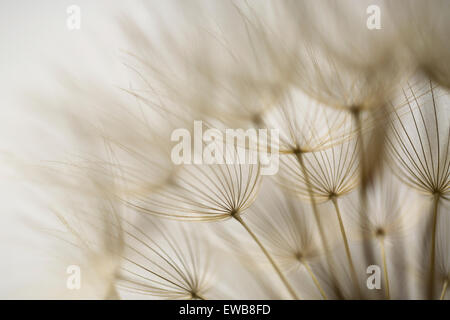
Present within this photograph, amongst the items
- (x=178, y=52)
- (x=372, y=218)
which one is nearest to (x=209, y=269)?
(x=372, y=218)

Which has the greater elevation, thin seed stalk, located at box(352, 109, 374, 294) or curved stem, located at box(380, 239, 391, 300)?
thin seed stalk, located at box(352, 109, 374, 294)

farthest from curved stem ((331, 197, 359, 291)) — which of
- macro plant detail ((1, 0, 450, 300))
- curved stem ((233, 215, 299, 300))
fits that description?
curved stem ((233, 215, 299, 300))

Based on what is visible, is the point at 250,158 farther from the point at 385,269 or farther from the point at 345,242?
the point at 385,269

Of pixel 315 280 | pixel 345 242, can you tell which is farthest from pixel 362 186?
pixel 315 280

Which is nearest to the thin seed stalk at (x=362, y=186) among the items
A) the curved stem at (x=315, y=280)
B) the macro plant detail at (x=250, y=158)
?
the macro plant detail at (x=250, y=158)

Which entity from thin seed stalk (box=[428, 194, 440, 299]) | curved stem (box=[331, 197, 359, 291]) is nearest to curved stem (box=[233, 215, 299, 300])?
curved stem (box=[331, 197, 359, 291])

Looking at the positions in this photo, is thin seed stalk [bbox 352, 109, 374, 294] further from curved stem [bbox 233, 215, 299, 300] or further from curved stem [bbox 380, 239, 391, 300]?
curved stem [bbox 233, 215, 299, 300]

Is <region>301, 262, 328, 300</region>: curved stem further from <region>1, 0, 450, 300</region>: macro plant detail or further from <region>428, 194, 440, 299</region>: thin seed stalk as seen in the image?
<region>428, 194, 440, 299</region>: thin seed stalk
